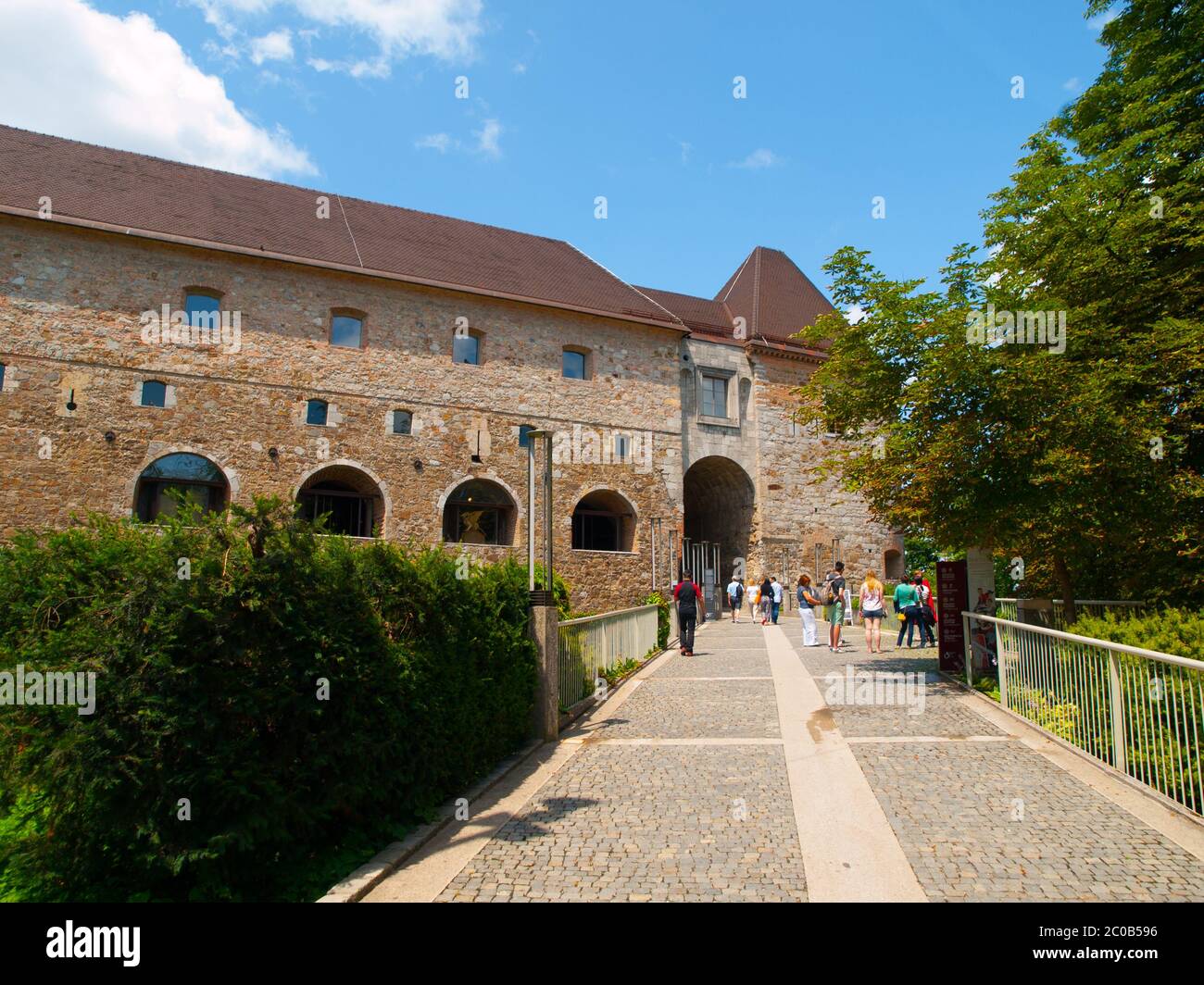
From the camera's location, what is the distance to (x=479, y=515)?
26219 mm

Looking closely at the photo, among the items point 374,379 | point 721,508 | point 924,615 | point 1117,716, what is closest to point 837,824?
point 1117,716

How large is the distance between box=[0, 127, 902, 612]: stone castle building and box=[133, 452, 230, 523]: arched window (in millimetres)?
69

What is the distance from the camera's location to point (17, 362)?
20547 millimetres

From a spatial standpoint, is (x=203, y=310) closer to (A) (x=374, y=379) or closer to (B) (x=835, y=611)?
(A) (x=374, y=379)

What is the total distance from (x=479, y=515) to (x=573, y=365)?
647 cm

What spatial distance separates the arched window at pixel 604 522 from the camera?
28312 mm

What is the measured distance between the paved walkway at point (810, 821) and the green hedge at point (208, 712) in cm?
77

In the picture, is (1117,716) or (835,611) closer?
(1117,716)

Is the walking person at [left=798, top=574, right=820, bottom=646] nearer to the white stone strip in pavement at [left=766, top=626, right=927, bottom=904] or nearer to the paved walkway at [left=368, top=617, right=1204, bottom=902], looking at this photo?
the paved walkway at [left=368, top=617, right=1204, bottom=902]

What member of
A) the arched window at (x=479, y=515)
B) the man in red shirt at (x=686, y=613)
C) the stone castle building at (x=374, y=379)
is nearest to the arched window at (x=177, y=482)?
the stone castle building at (x=374, y=379)

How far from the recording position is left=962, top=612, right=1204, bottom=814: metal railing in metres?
5.89

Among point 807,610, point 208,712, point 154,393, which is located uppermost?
point 154,393
